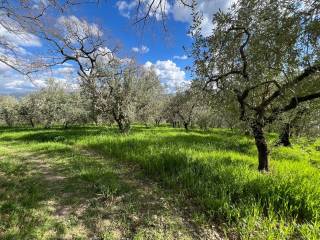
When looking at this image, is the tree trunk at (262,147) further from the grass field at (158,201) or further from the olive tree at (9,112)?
the olive tree at (9,112)

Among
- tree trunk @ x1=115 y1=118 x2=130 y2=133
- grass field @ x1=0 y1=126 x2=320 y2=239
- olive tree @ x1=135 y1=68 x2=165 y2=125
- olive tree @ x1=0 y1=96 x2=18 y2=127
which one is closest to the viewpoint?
grass field @ x1=0 y1=126 x2=320 y2=239

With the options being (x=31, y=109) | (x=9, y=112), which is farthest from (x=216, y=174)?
(x=9, y=112)

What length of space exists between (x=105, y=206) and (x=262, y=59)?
599cm

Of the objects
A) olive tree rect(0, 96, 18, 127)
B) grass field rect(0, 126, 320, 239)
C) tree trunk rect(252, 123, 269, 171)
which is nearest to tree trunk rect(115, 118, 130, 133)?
grass field rect(0, 126, 320, 239)

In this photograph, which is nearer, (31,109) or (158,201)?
(158,201)

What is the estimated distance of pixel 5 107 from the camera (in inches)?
2319

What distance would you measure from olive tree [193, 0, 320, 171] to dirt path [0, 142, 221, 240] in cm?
428

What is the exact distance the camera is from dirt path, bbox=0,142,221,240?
15.7ft

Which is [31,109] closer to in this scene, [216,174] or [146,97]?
[146,97]

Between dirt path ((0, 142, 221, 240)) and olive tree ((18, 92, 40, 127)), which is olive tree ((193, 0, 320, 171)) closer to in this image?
dirt path ((0, 142, 221, 240))

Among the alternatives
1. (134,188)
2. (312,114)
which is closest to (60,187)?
(134,188)

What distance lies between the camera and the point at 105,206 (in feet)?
19.1

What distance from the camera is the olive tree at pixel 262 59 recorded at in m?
6.21

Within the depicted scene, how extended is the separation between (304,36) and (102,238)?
250 inches
